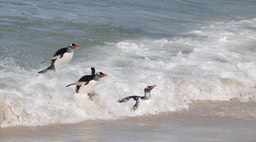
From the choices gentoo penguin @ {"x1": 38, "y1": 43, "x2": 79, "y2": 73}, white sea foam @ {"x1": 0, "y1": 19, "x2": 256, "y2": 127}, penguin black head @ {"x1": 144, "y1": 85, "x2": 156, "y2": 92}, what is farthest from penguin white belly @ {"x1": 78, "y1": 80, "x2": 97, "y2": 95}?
gentoo penguin @ {"x1": 38, "y1": 43, "x2": 79, "y2": 73}

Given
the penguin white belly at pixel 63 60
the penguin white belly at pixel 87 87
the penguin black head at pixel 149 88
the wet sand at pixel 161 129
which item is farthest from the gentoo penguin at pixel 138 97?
the penguin white belly at pixel 63 60

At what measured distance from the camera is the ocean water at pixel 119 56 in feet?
32.7

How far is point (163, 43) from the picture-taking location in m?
15.9

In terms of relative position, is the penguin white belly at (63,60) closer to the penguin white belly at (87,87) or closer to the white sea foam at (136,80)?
the white sea foam at (136,80)

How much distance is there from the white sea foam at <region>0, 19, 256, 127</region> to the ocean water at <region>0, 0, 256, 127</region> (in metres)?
0.02

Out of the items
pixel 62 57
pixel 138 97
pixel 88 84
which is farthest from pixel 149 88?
pixel 62 57

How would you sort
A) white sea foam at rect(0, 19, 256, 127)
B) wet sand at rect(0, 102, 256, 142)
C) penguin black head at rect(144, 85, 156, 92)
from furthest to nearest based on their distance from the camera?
penguin black head at rect(144, 85, 156, 92) → white sea foam at rect(0, 19, 256, 127) → wet sand at rect(0, 102, 256, 142)

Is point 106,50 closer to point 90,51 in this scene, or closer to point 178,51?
point 90,51

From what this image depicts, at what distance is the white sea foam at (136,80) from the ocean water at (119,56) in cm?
2

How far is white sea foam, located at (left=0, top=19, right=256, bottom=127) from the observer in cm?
959

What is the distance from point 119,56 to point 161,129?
499cm

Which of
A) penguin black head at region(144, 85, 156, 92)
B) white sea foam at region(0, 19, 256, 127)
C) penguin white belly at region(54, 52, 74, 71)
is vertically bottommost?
white sea foam at region(0, 19, 256, 127)

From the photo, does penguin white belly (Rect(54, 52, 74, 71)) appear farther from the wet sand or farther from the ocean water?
the wet sand

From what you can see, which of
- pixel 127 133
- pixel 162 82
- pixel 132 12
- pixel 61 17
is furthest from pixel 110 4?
pixel 127 133
